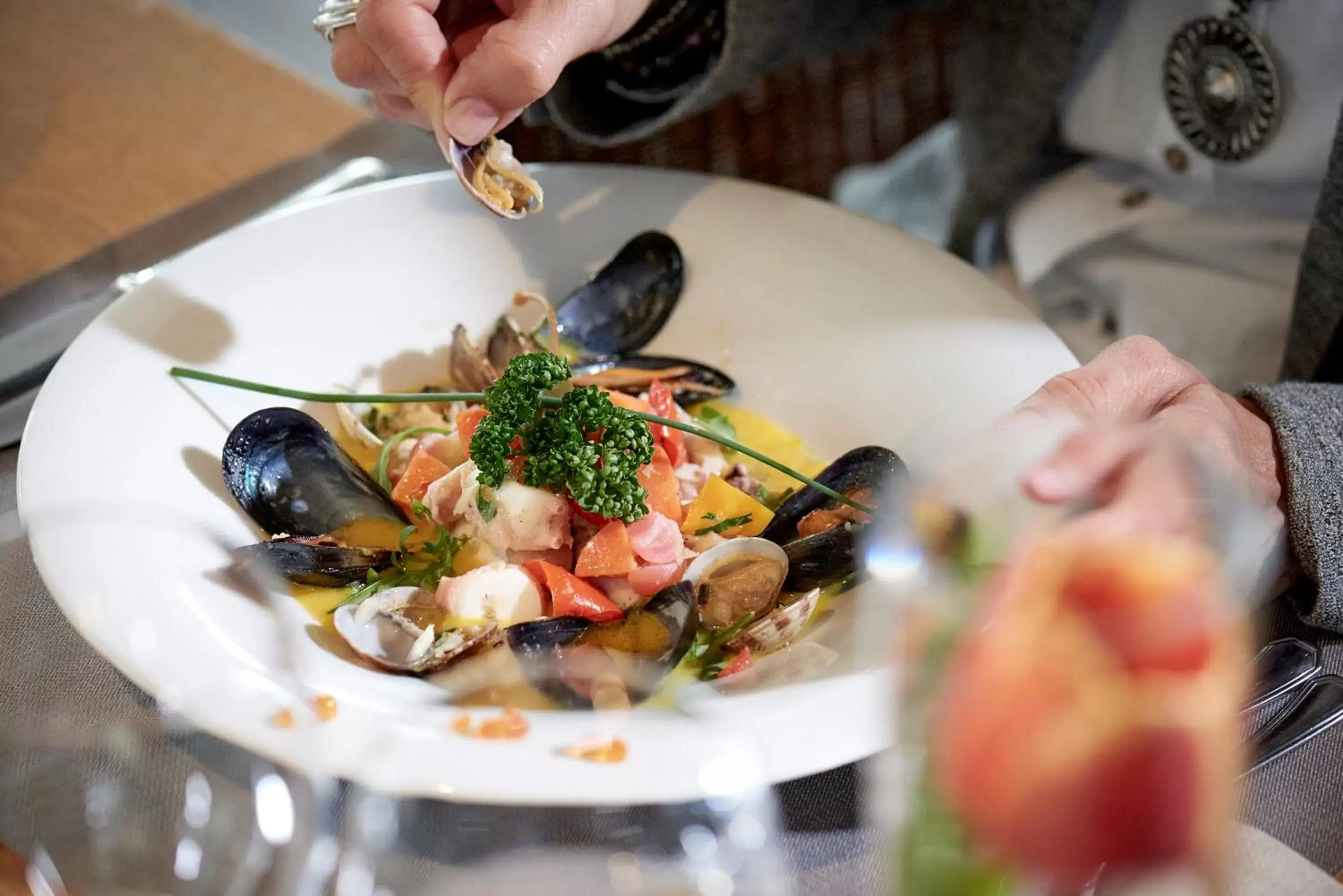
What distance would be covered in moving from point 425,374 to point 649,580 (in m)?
0.41

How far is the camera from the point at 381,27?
1.02 metres

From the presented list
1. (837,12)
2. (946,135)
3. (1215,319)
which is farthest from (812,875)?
Answer: (946,135)

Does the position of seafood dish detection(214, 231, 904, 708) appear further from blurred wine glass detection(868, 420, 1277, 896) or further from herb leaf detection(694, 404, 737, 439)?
blurred wine glass detection(868, 420, 1277, 896)

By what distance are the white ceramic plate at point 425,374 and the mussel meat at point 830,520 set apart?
0.06 meters

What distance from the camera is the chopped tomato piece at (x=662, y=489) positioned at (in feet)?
3.03

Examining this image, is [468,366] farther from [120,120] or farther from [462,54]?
[120,120]

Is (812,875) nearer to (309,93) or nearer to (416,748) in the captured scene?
(416,748)

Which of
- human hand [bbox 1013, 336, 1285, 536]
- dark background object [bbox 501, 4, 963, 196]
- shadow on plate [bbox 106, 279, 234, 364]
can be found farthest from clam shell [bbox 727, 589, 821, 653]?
dark background object [bbox 501, 4, 963, 196]

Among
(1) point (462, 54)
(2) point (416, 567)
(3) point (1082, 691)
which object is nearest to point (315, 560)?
(2) point (416, 567)

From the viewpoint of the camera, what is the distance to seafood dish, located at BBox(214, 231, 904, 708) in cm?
78

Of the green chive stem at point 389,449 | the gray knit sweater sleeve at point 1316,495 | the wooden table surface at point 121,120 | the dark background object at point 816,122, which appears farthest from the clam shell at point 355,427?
the gray knit sweater sleeve at point 1316,495

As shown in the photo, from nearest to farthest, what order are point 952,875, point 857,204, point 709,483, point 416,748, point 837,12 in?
point 952,875
point 416,748
point 709,483
point 837,12
point 857,204

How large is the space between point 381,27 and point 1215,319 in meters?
0.98

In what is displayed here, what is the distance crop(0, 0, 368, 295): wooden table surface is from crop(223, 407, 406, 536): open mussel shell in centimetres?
48
